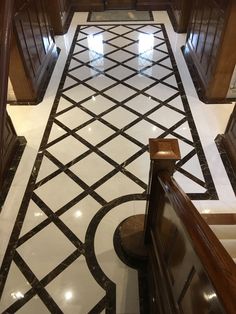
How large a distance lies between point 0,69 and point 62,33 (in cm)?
356

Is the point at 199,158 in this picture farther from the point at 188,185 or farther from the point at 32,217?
the point at 32,217

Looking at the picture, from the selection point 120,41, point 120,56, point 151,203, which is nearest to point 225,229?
point 151,203

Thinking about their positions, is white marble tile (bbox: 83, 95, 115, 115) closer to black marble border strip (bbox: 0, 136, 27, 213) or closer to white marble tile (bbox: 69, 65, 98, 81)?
white marble tile (bbox: 69, 65, 98, 81)

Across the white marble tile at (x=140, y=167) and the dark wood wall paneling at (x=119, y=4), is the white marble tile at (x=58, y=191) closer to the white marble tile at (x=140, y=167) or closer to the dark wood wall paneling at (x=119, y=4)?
the white marble tile at (x=140, y=167)

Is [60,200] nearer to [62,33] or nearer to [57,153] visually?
[57,153]

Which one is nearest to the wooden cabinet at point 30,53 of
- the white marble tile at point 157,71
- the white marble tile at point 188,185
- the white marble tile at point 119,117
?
the white marble tile at point 119,117

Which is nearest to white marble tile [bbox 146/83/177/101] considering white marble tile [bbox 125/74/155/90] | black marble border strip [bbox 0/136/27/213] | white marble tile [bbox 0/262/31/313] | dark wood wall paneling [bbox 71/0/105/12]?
white marble tile [bbox 125/74/155/90]

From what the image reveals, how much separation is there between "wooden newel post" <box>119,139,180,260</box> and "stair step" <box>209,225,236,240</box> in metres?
0.39

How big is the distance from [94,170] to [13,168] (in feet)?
2.52

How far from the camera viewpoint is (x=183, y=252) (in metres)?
0.97

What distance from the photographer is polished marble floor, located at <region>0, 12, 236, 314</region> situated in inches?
69.1

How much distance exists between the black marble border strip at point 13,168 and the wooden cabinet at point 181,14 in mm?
3301

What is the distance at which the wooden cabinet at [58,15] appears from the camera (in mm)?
4169

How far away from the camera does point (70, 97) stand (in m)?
3.30
